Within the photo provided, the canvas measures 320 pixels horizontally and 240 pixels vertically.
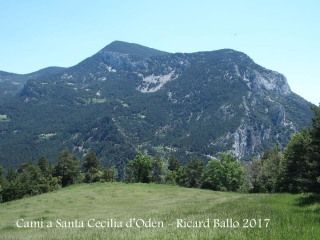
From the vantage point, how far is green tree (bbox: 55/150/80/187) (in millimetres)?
112812

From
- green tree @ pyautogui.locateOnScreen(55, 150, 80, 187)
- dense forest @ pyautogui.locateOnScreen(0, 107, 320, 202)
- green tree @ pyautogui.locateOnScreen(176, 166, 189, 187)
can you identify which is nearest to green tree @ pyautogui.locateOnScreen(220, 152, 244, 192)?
dense forest @ pyautogui.locateOnScreen(0, 107, 320, 202)

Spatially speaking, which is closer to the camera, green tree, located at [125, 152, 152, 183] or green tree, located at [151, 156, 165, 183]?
green tree, located at [125, 152, 152, 183]

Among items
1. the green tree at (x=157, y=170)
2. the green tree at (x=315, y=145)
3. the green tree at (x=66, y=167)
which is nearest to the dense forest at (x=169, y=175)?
the green tree at (x=66, y=167)

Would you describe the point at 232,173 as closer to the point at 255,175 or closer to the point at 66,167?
the point at 255,175

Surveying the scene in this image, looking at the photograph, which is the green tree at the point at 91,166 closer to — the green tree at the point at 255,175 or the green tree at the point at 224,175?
the green tree at the point at 224,175

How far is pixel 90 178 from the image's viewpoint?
114 meters

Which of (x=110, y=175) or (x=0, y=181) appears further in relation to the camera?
(x=110, y=175)

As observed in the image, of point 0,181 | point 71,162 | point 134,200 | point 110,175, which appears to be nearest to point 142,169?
point 110,175

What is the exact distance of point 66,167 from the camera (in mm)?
113812

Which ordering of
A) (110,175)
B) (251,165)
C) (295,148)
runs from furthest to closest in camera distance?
(110,175)
(251,165)
(295,148)

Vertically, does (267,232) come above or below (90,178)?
above

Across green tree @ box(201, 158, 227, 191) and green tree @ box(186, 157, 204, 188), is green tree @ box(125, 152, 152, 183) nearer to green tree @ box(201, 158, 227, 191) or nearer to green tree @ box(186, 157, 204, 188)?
green tree @ box(186, 157, 204, 188)

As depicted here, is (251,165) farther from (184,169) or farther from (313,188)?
(313,188)

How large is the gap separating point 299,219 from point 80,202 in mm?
43528
